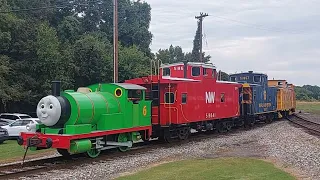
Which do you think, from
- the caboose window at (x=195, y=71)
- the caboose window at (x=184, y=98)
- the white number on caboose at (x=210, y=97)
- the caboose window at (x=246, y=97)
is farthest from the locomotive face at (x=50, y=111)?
the caboose window at (x=246, y=97)

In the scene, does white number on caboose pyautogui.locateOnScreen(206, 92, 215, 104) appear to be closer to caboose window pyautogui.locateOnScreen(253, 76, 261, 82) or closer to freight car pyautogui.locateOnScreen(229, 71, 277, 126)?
freight car pyautogui.locateOnScreen(229, 71, 277, 126)

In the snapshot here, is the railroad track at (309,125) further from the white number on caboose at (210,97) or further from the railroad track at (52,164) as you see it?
the railroad track at (52,164)

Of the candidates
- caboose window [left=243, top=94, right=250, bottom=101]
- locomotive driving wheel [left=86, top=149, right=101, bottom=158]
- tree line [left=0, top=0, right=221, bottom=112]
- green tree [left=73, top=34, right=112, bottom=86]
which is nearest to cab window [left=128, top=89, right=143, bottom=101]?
locomotive driving wheel [left=86, top=149, right=101, bottom=158]

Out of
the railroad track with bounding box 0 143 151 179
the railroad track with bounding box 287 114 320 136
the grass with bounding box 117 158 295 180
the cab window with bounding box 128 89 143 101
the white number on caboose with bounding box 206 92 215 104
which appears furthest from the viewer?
the railroad track with bounding box 287 114 320 136

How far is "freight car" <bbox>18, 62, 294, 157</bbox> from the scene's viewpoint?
14688mm

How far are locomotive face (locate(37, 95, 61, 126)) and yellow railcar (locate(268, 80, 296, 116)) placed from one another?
27.6 metres

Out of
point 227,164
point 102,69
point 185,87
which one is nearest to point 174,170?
point 227,164

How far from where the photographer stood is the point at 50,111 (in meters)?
14.6

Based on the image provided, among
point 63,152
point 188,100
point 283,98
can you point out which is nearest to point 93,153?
point 63,152

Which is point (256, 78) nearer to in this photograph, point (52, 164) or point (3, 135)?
point (3, 135)

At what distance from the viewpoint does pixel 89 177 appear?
1217 cm

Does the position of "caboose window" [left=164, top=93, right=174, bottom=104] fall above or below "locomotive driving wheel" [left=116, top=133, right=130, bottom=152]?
above

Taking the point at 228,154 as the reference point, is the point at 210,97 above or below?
above

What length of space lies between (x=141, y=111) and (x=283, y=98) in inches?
984
